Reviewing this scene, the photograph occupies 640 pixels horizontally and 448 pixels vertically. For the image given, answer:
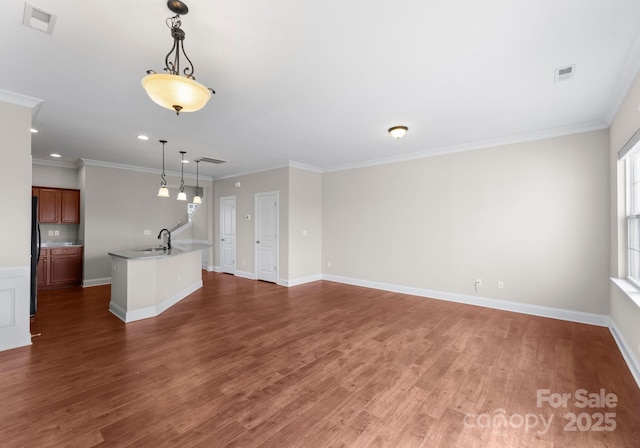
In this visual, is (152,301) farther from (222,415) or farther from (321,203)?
(321,203)

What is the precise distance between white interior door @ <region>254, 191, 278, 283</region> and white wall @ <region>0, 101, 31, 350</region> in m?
4.15

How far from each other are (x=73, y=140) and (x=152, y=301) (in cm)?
314

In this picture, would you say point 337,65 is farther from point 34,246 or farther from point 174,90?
point 34,246

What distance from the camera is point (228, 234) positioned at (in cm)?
796

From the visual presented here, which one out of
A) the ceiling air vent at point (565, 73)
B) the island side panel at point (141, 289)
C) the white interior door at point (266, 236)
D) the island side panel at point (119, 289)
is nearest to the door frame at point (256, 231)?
the white interior door at point (266, 236)

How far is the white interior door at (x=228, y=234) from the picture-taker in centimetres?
777

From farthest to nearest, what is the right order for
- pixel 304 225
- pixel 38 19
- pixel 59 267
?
pixel 304 225 → pixel 59 267 → pixel 38 19

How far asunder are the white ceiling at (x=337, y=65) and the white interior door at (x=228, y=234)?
11.5ft

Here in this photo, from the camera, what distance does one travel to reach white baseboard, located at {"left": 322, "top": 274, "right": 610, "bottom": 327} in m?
3.96

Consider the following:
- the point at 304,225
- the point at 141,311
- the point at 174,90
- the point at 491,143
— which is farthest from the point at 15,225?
the point at 491,143

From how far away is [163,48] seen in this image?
2270 mm

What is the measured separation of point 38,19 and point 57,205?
597cm

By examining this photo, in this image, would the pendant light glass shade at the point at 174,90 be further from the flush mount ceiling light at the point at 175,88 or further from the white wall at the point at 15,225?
the white wall at the point at 15,225

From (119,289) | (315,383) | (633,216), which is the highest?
(633,216)
